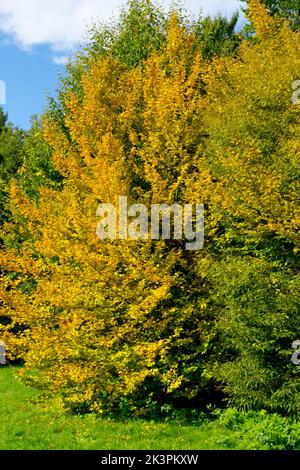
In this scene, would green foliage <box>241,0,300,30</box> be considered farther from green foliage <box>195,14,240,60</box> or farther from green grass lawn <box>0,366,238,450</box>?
green grass lawn <box>0,366,238,450</box>

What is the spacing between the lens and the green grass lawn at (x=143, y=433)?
26.0 ft

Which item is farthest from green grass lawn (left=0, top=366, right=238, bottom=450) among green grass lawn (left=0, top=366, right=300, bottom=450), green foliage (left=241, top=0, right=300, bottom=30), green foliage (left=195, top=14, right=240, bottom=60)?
green foliage (left=241, top=0, right=300, bottom=30)

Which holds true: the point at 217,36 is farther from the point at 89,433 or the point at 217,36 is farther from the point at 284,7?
the point at 89,433

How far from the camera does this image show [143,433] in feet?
28.0

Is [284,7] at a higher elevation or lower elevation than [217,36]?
higher

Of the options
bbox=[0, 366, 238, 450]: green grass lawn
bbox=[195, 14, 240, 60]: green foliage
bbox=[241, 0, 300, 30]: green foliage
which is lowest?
bbox=[0, 366, 238, 450]: green grass lawn

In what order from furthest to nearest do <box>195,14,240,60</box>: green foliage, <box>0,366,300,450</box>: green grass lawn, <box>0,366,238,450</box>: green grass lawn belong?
<box>195,14,240,60</box>: green foliage
<box>0,366,238,450</box>: green grass lawn
<box>0,366,300,450</box>: green grass lawn

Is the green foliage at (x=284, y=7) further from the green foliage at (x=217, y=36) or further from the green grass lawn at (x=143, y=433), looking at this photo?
the green grass lawn at (x=143, y=433)

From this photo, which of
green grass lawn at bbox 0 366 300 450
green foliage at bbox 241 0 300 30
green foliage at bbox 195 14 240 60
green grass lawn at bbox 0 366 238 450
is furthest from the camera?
green foliage at bbox 241 0 300 30

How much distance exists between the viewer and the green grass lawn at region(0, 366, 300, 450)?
791 centimetres

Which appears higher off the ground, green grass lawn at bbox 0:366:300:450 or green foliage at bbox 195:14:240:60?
green foliage at bbox 195:14:240:60

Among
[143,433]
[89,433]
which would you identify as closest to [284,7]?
[143,433]

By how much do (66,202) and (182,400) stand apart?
5.16 metres

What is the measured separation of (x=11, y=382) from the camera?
14.6 metres
